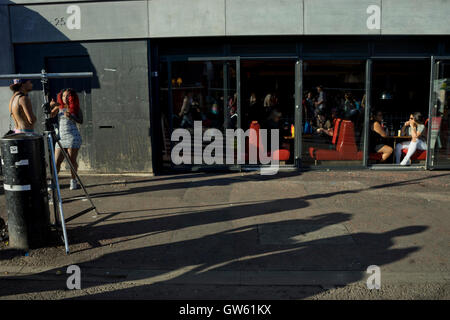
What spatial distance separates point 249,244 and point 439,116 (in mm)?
6695

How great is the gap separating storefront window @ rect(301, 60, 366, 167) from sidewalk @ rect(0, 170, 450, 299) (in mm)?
1683

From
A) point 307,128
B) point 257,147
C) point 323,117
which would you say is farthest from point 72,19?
point 323,117

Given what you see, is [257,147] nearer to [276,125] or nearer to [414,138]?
[276,125]

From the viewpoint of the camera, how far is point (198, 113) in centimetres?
967

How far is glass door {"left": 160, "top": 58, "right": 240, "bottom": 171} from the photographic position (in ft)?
31.0

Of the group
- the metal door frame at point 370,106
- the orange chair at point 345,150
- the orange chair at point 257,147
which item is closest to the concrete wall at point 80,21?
the orange chair at point 257,147

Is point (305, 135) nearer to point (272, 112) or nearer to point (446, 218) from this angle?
point (272, 112)

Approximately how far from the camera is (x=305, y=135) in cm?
967

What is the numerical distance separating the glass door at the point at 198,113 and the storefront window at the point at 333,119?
171 centimetres

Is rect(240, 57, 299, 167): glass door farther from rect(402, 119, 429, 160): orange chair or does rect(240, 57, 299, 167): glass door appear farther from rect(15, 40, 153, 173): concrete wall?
rect(402, 119, 429, 160): orange chair

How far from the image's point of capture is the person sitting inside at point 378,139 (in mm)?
9742
